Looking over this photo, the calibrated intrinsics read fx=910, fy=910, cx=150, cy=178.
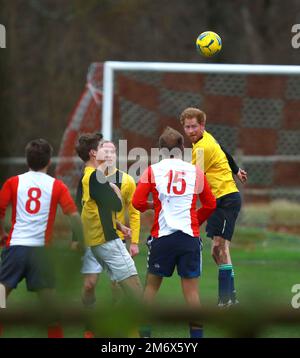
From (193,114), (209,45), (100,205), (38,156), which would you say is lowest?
(100,205)

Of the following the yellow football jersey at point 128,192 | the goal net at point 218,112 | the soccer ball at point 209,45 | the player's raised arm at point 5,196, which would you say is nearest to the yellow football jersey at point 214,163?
the yellow football jersey at point 128,192

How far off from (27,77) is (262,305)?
21873 millimetres

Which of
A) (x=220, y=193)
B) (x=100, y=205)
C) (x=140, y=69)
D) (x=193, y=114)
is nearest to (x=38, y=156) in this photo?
(x=100, y=205)

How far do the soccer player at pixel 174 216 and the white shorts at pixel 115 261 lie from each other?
0.18 metres

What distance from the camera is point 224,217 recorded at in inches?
298

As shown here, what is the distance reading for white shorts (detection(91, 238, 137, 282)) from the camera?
6.01 metres

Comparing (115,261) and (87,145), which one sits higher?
(87,145)

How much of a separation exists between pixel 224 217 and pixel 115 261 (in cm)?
174

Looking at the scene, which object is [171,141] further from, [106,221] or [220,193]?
[220,193]

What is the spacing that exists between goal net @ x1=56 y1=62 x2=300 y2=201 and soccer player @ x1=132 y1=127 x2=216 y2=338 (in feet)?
16.4

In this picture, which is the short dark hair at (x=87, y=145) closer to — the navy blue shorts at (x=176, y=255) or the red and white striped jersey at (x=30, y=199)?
the red and white striped jersey at (x=30, y=199)

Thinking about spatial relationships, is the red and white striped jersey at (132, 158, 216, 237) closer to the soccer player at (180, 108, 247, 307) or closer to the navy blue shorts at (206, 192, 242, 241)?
the soccer player at (180, 108, 247, 307)

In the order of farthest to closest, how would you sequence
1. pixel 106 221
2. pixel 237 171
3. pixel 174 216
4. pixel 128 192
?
pixel 237 171
pixel 128 192
pixel 106 221
pixel 174 216
